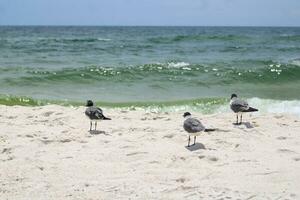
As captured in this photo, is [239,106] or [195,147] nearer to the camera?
[195,147]

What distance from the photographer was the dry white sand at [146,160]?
215 inches

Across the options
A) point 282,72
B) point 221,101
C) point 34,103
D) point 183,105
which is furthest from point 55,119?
point 282,72

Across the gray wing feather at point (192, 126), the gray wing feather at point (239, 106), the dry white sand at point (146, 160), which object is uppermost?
the gray wing feather at point (239, 106)

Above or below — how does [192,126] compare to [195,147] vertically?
above

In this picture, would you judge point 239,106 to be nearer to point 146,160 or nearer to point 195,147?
point 195,147

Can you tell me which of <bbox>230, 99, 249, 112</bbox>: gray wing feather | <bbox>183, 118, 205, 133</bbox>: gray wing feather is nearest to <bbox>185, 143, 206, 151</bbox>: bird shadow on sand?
<bbox>183, 118, 205, 133</bbox>: gray wing feather

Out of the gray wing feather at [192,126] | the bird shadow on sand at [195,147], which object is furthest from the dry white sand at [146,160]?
the gray wing feather at [192,126]

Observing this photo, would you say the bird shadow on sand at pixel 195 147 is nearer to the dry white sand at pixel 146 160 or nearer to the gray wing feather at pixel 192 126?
the dry white sand at pixel 146 160

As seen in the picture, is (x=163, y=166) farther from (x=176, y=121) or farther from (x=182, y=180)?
(x=176, y=121)

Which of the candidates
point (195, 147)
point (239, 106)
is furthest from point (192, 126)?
point (239, 106)

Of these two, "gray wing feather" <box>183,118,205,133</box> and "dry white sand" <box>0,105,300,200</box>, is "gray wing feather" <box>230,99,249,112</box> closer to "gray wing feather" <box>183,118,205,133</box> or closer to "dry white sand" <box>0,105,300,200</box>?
"dry white sand" <box>0,105,300,200</box>

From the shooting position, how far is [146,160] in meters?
6.57

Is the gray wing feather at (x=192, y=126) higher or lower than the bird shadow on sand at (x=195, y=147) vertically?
higher

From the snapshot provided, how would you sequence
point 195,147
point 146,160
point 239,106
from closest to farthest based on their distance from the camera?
point 146,160, point 195,147, point 239,106
